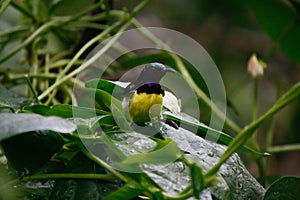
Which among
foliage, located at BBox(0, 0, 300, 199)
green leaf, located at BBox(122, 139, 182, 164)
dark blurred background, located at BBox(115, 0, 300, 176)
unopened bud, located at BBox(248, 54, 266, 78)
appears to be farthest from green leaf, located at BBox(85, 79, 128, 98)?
dark blurred background, located at BBox(115, 0, 300, 176)

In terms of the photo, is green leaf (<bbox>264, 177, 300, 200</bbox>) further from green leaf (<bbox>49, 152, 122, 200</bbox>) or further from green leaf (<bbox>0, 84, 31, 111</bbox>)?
green leaf (<bbox>0, 84, 31, 111</bbox>)

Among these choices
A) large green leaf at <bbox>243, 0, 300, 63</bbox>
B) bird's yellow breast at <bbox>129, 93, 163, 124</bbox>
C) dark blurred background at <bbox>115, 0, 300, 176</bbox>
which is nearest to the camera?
bird's yellow breast at <bbox>129, 93, 163, 124</bbox>

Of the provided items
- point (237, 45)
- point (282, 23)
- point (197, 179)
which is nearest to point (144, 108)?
point (197, 179)

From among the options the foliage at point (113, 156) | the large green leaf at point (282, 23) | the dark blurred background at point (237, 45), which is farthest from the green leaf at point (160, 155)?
the dark blurred background at point (237, 45)

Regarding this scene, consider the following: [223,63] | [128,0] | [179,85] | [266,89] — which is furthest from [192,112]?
[266,89]

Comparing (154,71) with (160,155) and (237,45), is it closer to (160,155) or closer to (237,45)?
(160,155)

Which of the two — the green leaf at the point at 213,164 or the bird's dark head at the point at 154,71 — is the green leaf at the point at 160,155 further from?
the bird's dark head at the point at 154,71
